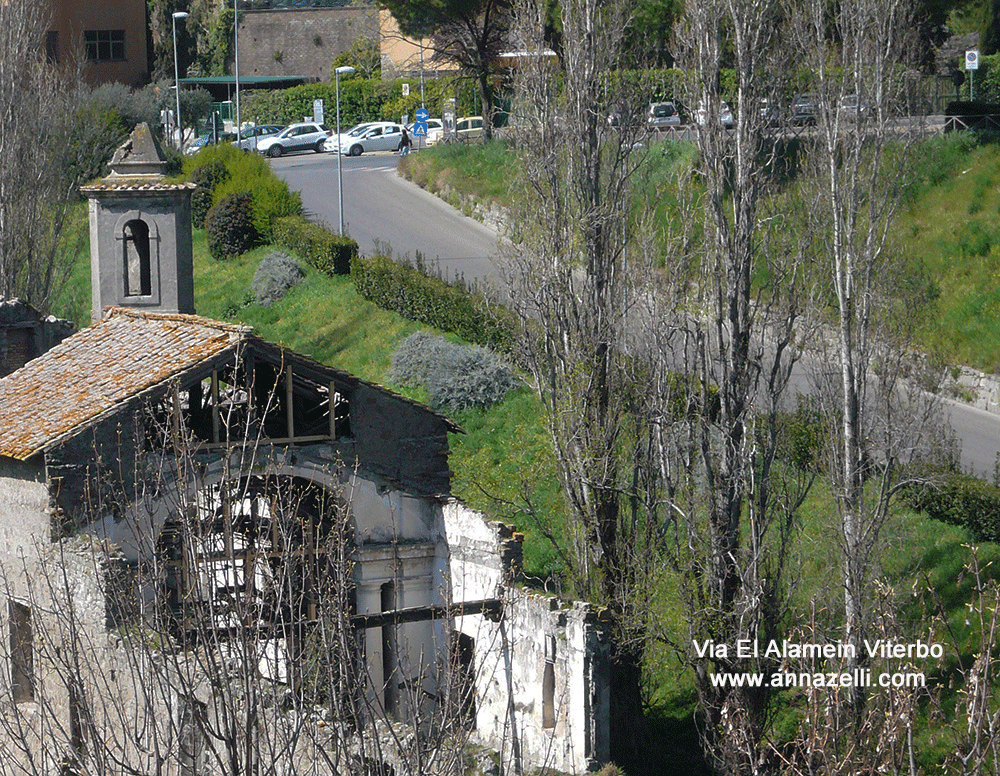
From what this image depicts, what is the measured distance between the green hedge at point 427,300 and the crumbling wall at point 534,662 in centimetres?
1100

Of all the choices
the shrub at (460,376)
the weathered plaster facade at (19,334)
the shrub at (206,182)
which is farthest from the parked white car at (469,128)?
the weathered plaster facade at (19,334)

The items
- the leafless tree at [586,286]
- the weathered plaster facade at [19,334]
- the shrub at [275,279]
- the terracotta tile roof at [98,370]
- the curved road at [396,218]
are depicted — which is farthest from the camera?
the curved road at [396,218]

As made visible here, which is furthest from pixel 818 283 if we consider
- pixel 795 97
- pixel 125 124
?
pixel 125 124

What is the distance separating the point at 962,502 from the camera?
798 inches

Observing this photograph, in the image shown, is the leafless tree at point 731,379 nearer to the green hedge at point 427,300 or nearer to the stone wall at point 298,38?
the green hedge at point 427,300

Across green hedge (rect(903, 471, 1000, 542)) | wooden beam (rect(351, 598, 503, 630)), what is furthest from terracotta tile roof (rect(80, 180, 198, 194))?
green hedge (rect(903, 471, 1000, 542))

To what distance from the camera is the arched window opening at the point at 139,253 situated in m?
20.7

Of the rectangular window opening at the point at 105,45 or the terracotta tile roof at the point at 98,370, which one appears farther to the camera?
the rectangular window opening at the point at 105,45

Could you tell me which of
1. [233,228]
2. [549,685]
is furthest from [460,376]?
[233,228]

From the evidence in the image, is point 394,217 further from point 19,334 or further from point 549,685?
point 549,685

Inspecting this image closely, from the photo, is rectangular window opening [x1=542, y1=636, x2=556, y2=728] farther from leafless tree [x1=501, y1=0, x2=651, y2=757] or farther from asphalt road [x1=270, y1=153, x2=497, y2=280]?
asphalt road [x1=270, y1=153, x2=497, y2=280]

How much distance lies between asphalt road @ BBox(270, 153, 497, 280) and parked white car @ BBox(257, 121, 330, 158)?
5.45 m

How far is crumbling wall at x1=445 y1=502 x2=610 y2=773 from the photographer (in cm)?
1405

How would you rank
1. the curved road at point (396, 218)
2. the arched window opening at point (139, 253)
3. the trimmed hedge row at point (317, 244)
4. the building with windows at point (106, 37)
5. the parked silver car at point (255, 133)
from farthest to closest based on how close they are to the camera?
the building with windows at point (106, 37) < the parked silver car at point (255, 133) < the curved road at point (396, 218) < the trimmed hedge row at point (317, 244) < the arched window opening at point (139, 253)
